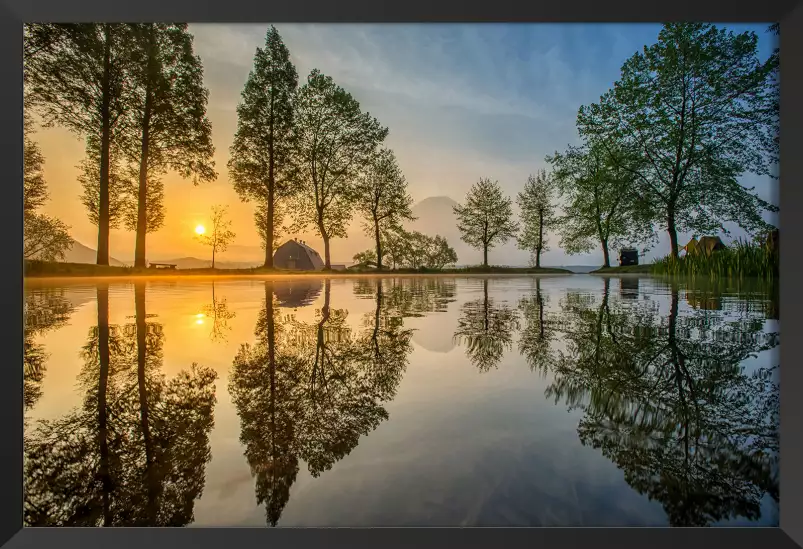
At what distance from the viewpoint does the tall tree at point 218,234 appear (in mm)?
4098

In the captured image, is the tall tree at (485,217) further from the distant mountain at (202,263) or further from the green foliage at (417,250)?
the distant mountain at (202,263)

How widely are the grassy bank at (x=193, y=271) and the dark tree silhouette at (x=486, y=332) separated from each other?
1680 mm

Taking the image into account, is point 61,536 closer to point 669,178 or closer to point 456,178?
point 456,178

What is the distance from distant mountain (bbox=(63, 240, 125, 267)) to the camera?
134 inches

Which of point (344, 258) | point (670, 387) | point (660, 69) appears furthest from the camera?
point (344, 258)

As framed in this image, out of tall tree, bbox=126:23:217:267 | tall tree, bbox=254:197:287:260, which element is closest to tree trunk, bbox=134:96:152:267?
tall tree, bbox=126:23:217:267

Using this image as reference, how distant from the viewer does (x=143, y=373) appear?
8.05ft

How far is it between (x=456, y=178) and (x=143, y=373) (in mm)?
3665

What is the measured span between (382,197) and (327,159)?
0.98 m

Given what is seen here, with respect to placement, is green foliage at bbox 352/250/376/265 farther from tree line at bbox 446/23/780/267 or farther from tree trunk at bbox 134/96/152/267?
tree trunk at bbox 134/96/152/267

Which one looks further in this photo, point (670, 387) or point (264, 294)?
point (264, 294)

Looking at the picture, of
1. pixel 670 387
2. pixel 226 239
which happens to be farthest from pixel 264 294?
pixel 670 387

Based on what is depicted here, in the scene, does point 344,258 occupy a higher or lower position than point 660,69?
lower

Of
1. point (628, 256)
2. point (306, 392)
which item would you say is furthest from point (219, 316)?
point (628, 256)
